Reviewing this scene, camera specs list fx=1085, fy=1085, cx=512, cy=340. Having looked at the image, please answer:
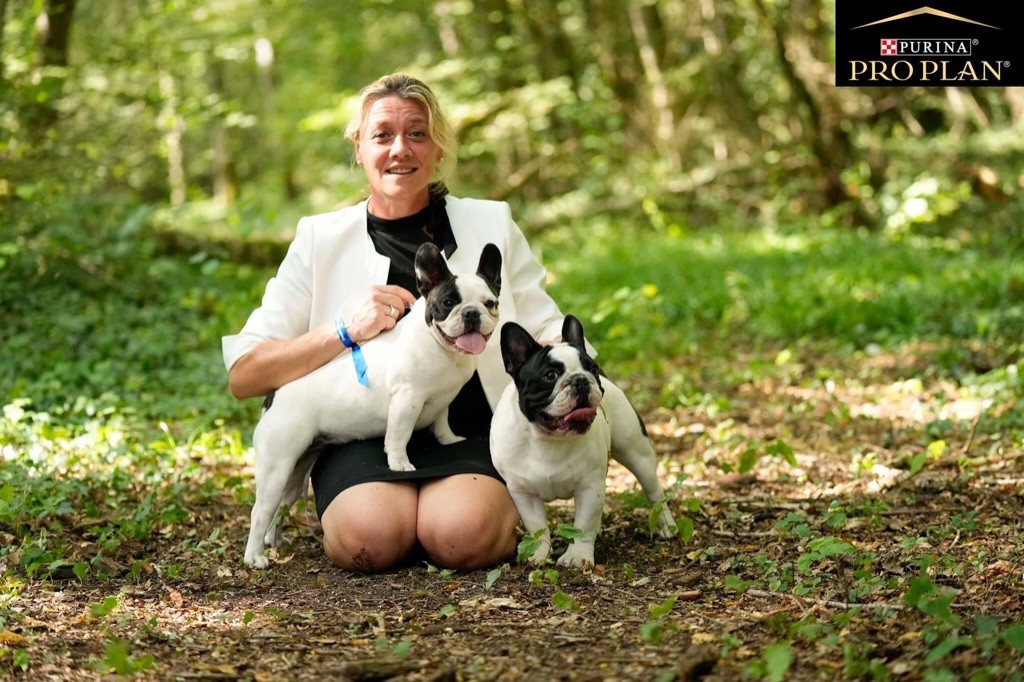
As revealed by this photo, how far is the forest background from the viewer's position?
12.5 ft

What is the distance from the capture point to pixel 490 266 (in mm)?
4059

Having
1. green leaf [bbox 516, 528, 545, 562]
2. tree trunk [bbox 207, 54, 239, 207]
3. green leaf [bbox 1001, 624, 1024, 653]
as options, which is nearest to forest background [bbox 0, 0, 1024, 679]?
green leaf [bbox 1001, 624, 1024, 653]

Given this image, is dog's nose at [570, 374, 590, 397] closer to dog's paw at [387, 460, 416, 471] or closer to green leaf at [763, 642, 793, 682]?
dog's paw at [387, 460, 416, 471]

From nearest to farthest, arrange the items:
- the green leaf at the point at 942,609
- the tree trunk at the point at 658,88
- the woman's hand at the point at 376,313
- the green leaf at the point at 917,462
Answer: the green leaf at the point at 942,609, the woman's hand at the point at 376,313, the green leaf at the point at 917,462, the tree trunk at the point at 658,88

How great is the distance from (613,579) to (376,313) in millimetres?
1360

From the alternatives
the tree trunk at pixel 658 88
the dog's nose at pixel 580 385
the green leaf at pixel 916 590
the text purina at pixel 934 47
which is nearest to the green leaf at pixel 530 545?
the dog's nose at pixel 580 385

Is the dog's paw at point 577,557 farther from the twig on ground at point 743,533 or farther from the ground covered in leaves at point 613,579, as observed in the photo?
the twig on ground at point 743,533

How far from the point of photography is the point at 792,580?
3.64m

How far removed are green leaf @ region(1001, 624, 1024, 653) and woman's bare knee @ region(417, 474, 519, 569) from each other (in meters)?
1.85

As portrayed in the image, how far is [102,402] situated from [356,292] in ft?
9.35

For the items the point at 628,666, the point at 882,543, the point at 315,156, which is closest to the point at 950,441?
the point at 882,543

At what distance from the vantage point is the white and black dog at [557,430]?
366cm

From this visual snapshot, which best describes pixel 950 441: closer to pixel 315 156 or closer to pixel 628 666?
pixel 628 666

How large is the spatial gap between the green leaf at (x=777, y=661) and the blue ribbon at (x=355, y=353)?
1982 mm
